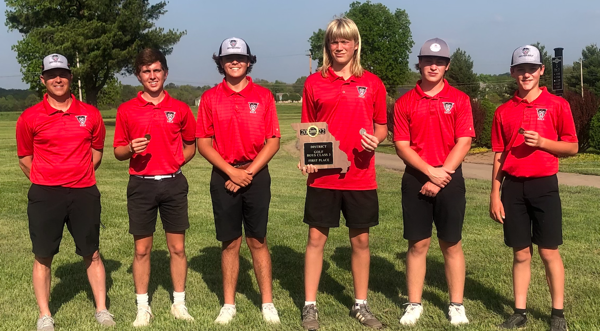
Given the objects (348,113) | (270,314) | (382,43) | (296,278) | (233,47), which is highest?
(382,43)

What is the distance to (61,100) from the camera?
4.46m

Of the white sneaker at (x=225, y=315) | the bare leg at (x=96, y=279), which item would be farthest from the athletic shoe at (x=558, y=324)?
the bare leg at (x=96, y=279)

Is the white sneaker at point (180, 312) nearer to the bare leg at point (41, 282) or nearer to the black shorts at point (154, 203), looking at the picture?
the black shorts at point (154, 203)

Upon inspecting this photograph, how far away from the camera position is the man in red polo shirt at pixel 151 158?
178 inches

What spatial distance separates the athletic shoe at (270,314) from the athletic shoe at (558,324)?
207 centimetres

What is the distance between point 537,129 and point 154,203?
301 centimetres

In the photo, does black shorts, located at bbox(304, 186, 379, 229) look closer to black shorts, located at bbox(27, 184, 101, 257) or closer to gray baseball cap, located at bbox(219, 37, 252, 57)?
gray baseball cap, located at bbox(219, 37, 252, 57)

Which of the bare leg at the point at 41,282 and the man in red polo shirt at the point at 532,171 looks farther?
the bare leg at the point at 41,282

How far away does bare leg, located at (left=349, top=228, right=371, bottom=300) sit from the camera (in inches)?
179

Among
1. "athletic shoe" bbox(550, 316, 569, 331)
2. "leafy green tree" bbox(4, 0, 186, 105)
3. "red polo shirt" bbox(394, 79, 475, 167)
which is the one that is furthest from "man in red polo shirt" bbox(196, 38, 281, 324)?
"leafy green tree" bbox(4, 0, 186, 105)

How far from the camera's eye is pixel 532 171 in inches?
164

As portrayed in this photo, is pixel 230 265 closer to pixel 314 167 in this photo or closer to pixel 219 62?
pixel 314 167

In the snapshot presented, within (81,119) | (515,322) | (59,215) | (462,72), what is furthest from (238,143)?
(462,72)

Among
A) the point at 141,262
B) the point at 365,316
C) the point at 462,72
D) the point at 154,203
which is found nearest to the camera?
the point at 365,316
